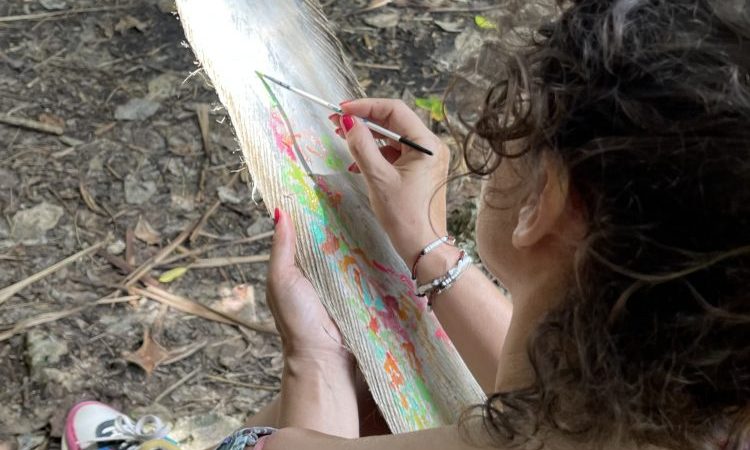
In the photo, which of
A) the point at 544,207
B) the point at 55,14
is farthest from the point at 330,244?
the point at 55,14

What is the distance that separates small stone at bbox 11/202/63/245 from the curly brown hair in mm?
1440

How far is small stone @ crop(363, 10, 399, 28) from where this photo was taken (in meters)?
2.69

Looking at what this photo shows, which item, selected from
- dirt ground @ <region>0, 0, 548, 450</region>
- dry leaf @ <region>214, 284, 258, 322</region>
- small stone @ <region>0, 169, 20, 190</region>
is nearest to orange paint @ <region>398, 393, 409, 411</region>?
dirt ground @ <region>0, 0, 548, 450</region>

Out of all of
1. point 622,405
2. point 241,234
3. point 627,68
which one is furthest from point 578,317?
point 241,234

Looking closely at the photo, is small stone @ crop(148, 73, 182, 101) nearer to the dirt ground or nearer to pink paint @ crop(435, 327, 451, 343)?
the dirt ground

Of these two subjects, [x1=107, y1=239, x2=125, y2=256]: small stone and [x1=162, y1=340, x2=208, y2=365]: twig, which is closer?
[x1=162, y1=340, x2=208, y2=365]: twig

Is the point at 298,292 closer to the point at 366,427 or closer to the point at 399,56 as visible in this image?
the point at 366,427

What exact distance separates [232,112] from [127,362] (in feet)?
2.49

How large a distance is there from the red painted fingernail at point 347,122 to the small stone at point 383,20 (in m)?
1.39

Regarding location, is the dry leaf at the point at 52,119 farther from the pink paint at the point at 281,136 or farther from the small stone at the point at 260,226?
the pink paint at the point at 281,136

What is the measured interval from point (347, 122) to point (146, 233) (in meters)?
0.88

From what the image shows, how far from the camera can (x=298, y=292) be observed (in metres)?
1.35

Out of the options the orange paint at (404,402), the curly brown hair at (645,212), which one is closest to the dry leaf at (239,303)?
the orange paint at (404,402)

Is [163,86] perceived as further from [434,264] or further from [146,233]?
[434,264]
